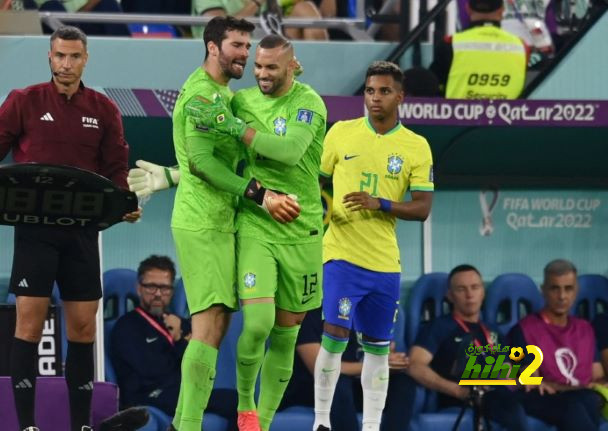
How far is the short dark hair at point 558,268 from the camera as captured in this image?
Result: 12.3m

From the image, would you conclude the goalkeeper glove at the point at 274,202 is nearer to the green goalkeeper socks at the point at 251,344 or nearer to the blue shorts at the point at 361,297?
the green goalkeeper socks at the point at 251,344

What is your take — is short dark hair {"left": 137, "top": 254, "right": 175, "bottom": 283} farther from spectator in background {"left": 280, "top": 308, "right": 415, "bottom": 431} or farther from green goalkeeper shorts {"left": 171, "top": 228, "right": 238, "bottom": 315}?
green goalkeeper shorts {"left": 171, "top": 228, "right": 238, "bottom": 315}

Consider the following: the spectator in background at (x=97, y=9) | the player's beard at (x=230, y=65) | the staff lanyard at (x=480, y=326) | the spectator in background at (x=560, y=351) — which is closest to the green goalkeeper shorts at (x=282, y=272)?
the player's beard at (x=230, y=65)

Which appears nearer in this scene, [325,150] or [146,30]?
[325,150]

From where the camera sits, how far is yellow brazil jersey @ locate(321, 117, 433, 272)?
32.9ft

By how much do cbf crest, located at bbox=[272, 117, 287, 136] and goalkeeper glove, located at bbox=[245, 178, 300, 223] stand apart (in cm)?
40

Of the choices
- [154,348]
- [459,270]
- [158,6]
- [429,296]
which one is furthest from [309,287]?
[158,6]

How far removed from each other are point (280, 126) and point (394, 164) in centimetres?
123

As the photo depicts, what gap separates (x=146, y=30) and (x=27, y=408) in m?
4.71

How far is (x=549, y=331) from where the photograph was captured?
40.6 feet

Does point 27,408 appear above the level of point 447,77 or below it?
below

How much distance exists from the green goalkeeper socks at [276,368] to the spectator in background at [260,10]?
12.3 ft

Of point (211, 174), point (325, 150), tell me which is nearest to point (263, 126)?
point (211, 174)

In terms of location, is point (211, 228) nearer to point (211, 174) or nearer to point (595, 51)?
point (211, 174)
